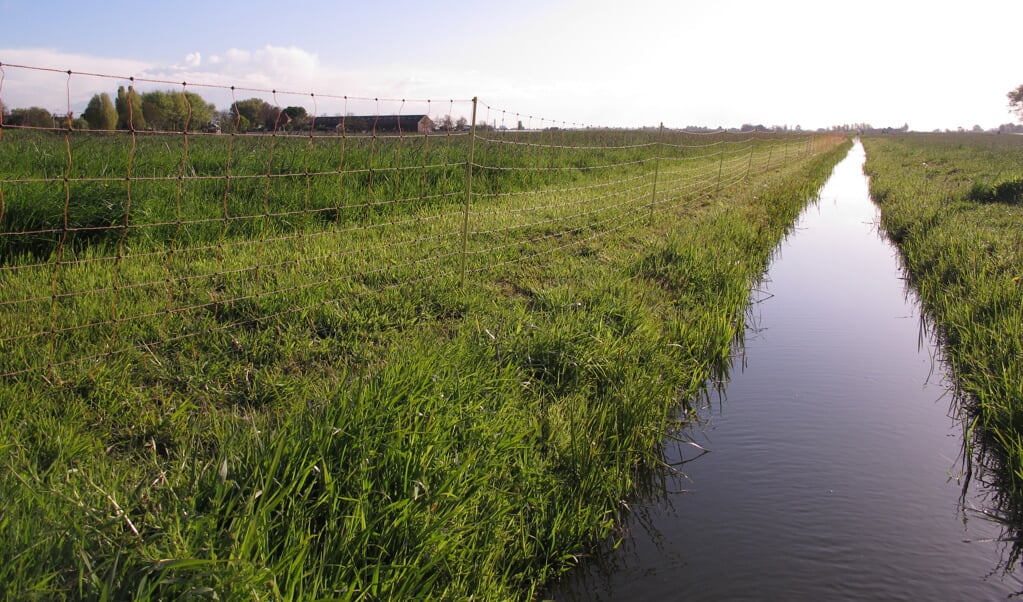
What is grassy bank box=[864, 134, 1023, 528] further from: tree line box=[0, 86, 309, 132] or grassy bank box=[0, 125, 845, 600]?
tree line box=[0, 86, 309, 132]

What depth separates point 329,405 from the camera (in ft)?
9.54

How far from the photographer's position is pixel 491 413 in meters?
3.41

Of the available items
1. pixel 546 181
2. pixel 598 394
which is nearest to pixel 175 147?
pixel 546 181

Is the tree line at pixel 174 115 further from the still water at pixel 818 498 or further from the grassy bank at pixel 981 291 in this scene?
the grassy bank at pixel 981 291

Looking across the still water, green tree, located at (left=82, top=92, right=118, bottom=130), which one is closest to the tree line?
green tree, located at (left=82, top=92, right=118, bottom=130)

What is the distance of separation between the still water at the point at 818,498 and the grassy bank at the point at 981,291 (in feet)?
0.71

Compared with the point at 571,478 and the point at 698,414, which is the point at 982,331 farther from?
the point at 571,478

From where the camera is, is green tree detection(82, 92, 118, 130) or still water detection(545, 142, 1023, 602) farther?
green tree detection(82, 92, 118, 130)

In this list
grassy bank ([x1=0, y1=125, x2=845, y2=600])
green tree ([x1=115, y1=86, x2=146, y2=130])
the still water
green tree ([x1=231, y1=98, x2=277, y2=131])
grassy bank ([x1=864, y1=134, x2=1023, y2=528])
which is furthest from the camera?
green tree ([x1=231, y1=98, x2=277, y2=131])

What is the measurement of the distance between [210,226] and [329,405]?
4.20 metres

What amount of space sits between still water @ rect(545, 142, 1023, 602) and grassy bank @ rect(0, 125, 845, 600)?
0.30 m

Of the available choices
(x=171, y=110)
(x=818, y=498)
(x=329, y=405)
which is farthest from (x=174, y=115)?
(x=818, y=498)

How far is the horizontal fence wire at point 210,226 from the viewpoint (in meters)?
4.07

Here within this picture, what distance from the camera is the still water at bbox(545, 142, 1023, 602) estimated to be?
120 inches
